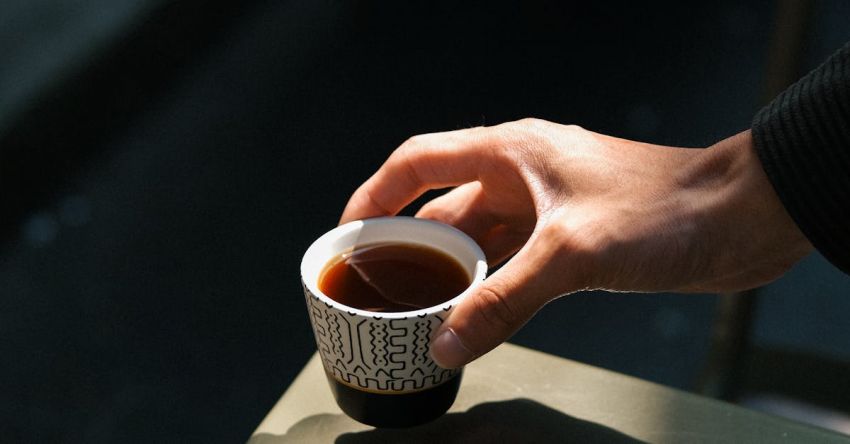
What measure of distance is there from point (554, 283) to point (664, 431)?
158 mm

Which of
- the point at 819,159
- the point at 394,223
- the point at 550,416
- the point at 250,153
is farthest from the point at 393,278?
the point at 250,153

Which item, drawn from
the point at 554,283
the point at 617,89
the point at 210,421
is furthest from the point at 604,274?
the point at 617,89

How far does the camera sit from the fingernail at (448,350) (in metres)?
0.65

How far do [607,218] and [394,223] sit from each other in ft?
0.54

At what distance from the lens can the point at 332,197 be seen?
5.61 feet

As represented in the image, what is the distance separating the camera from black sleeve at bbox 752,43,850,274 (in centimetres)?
67

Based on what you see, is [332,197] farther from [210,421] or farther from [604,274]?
[604,274]

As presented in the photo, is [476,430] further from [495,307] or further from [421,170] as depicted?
[421,170]

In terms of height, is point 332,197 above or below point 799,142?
below

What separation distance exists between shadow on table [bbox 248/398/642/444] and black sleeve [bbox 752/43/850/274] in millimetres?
203

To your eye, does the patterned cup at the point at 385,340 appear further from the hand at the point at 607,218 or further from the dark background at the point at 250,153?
the dark background at the point at 250,153

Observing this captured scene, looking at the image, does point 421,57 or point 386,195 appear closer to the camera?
point 386,195

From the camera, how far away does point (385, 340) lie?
0.65m

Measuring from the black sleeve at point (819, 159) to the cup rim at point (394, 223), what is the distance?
0.21 metres
